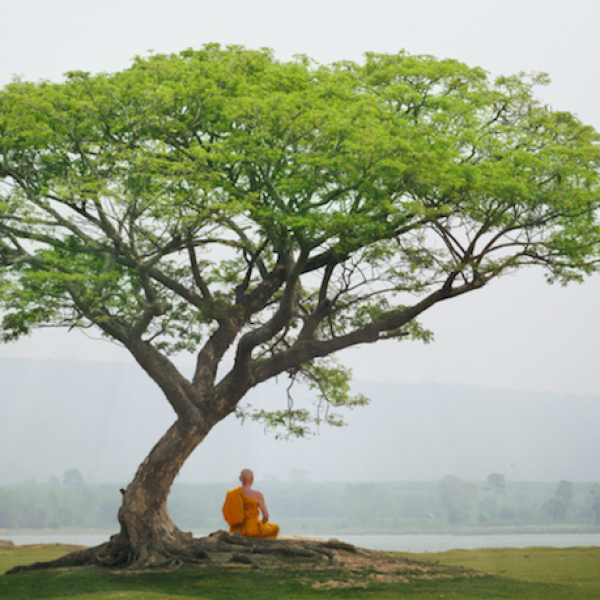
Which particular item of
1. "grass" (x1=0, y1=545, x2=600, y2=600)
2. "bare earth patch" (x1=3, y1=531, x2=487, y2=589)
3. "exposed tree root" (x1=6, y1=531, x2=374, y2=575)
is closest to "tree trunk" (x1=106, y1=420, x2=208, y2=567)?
"exposed tree root" (x1=6, y1=531, x2=374, y2=575)

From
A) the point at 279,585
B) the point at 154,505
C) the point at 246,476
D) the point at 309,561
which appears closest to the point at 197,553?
the point at 154,505

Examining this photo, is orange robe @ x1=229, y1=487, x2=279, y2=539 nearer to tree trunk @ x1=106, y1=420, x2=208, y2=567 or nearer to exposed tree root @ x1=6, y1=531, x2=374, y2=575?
exposed tree root @ x1=6, y1=531, x2=374, y2=575

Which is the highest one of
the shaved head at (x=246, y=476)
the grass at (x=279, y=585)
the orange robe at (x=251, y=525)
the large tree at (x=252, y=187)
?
the large tree at (x=252, y=187)

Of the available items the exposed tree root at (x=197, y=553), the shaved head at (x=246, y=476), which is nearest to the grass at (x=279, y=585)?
the exposed tree root at (x=197, y=553)

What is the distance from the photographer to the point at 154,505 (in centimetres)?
971

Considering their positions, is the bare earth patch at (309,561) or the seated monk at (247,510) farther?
the seated monk at (247,510)

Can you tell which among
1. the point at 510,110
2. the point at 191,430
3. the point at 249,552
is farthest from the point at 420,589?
the point at 510,110

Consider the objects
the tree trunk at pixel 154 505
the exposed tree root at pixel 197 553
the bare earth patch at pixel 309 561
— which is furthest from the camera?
the tree trunk at pixel 154 505

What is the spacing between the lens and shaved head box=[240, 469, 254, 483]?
10227mm

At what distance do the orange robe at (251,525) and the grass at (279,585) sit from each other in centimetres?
139

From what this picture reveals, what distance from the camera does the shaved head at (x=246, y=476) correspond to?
1023 centimetres

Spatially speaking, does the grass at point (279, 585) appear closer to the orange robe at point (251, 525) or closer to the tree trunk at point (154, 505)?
the tree trunk at point (154, 505)

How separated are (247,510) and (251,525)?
245 mm

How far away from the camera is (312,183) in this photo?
858cm
